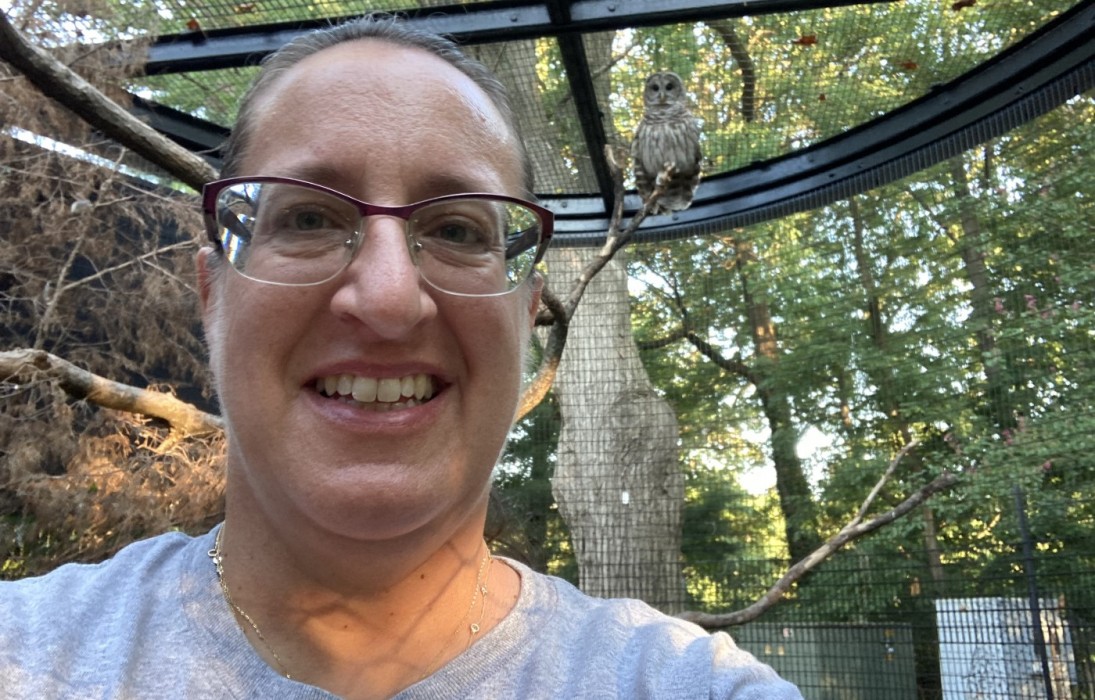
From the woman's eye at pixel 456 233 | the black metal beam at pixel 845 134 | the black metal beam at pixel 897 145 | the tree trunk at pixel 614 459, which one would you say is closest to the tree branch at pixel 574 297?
the black metal beam at pixel 845 134

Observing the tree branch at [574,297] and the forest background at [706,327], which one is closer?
the tree branch at [574,297]

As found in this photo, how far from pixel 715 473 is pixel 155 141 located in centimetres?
433

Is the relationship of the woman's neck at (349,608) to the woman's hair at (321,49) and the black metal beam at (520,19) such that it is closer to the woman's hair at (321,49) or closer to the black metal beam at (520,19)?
the woman's hair at (321,49)

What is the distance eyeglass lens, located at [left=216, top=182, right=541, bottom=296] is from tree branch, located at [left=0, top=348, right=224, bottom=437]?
1.70 m

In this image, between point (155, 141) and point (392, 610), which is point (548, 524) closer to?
point (155, 141)

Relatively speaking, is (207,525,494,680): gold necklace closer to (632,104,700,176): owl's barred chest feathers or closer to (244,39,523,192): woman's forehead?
(244,39,523,192): woman's forehead

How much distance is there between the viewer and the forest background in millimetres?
2740

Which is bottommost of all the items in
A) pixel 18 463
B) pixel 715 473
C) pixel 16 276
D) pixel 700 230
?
pixel 18 463

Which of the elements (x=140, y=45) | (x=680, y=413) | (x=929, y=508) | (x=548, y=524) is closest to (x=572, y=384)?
(x=548, y=524)

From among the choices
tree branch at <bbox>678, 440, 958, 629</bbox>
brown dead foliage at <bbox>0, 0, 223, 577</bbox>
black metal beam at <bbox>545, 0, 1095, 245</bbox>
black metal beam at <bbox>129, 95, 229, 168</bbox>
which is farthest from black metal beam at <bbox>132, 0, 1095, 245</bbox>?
brown dead foliage at <bbox>0, 0, 223, 577</bbox>

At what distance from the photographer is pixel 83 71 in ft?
10.2

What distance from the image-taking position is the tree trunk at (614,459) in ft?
11.2

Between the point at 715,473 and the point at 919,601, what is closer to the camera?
the point at 919,601

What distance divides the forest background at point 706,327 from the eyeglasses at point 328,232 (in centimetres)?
192
